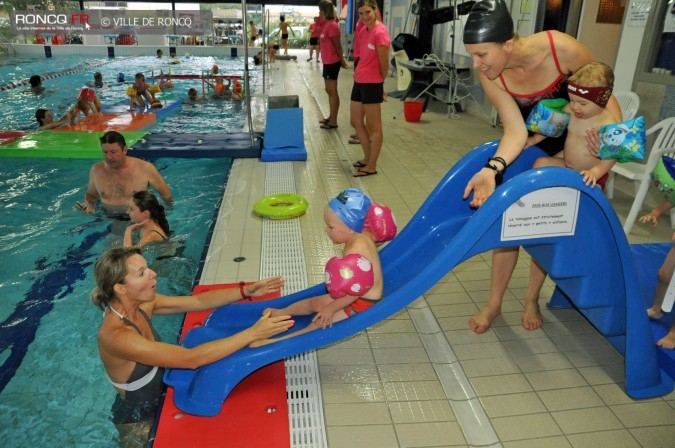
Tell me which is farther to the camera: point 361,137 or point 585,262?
point 361,137

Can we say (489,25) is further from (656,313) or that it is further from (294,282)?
(294,282)

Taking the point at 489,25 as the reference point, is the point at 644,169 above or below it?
below

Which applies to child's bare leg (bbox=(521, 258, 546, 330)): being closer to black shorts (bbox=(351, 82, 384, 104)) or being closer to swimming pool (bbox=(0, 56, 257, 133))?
black shorts (bbox=(351, 82, 384, 104))

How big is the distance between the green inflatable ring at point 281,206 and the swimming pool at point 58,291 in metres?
0.59

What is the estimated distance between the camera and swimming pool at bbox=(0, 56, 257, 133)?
9071mm

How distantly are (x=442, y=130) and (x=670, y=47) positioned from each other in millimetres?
3650

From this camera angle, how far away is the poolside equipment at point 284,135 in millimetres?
6160

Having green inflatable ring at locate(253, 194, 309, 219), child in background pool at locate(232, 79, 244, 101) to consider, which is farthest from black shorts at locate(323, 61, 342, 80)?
child in background pool at locate(232, 79, 244, 101)

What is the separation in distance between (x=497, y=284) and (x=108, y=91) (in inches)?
482

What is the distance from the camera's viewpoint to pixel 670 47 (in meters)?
4.79

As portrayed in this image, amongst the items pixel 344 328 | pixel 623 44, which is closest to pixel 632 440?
pixel 344 328

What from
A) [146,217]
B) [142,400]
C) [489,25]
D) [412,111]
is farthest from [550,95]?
[412,111]

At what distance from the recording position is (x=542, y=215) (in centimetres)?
216

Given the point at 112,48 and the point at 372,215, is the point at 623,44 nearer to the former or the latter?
the point at 372,215
